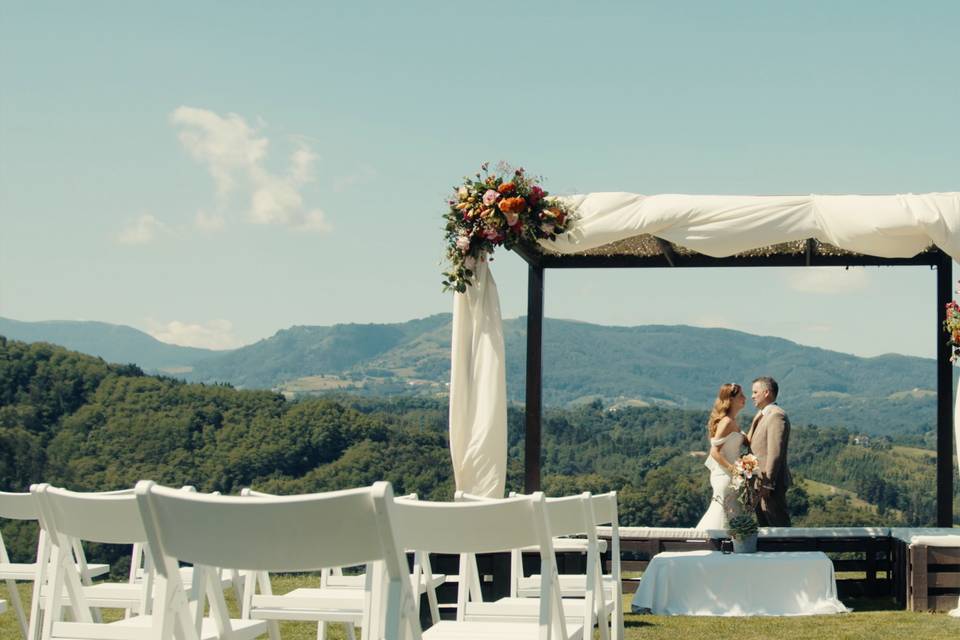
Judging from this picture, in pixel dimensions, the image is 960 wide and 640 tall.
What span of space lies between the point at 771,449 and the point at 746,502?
0.85m

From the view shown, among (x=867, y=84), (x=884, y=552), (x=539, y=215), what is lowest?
(x=884, y=552)

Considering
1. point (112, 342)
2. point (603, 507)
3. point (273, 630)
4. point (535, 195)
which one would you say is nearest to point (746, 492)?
point (535, 195)

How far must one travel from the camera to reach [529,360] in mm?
8406

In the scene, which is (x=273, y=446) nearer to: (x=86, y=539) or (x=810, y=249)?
(x=810, y=249)

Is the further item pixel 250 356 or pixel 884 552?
pixel 250 356

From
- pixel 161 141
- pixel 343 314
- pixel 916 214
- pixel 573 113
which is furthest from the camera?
pixel 343 314

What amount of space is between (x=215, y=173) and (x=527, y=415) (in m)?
74.5

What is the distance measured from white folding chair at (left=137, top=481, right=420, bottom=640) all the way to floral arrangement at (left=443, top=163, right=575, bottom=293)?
4863 mm

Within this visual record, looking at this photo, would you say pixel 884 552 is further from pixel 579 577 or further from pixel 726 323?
pixel 726 323

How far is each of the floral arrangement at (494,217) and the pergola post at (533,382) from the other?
71cm

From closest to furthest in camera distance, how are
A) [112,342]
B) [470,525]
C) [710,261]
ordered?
[470,525], [710,261], [112,342]

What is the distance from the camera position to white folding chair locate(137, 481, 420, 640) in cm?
254

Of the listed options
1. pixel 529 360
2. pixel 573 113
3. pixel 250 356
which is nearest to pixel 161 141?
pixel 250 356

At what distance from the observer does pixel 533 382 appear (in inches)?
328
